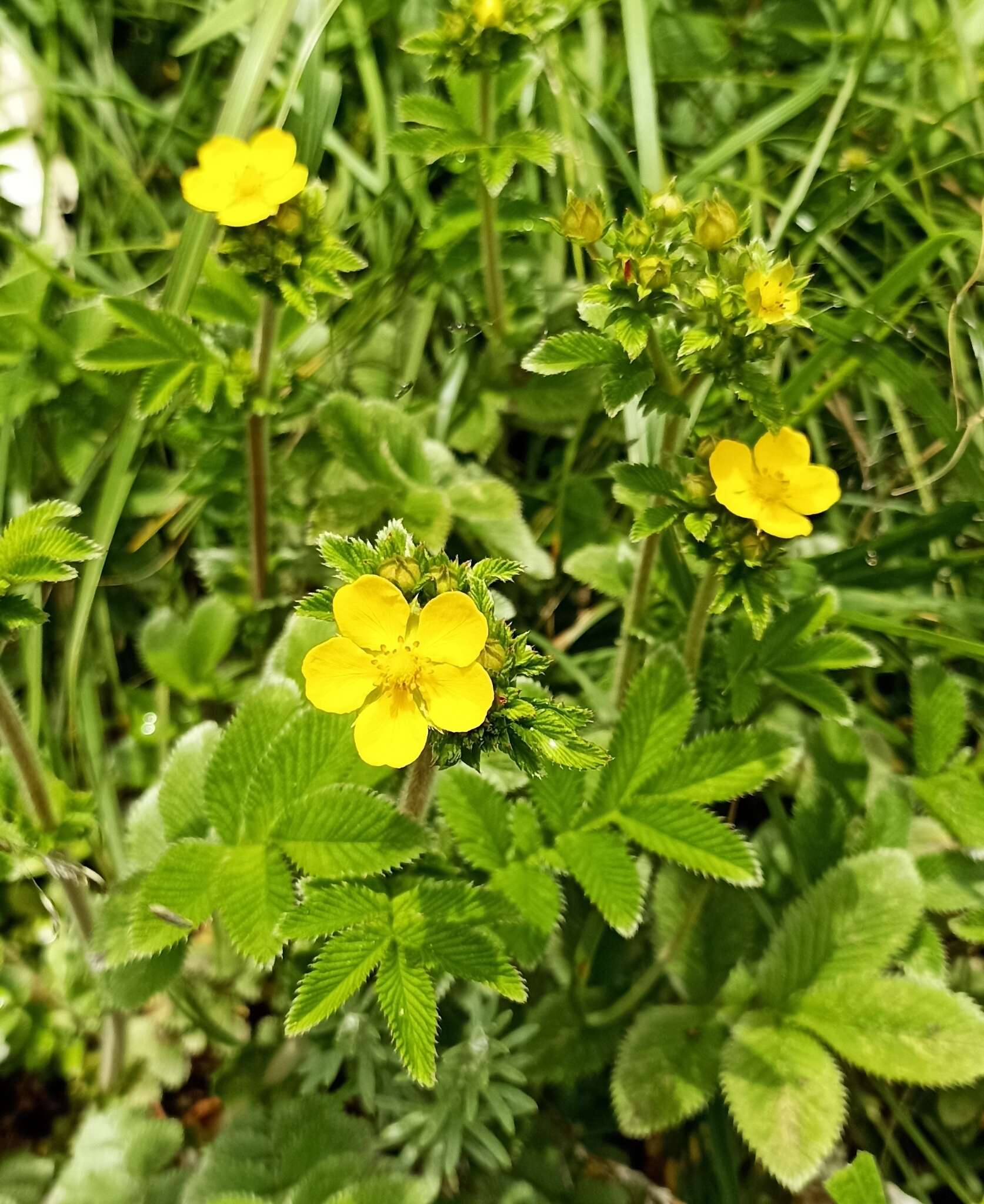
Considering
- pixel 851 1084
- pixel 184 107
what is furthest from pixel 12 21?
pixel 851 1084

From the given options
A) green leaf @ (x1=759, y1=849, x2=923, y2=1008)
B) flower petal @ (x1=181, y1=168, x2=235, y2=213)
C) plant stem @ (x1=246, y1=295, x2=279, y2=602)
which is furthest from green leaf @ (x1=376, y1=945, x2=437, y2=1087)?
flower petal @ (x1=181, y1=168, x2=235, y2=213)

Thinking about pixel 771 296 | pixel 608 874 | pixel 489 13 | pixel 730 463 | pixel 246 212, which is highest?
pixel 489 13

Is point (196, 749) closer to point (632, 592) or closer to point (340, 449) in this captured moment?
point (340, 449)

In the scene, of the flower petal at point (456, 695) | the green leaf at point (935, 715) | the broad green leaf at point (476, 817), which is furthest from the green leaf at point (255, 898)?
the green leaf at point (935, 715)

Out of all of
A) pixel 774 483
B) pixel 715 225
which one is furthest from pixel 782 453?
pixel 715 225

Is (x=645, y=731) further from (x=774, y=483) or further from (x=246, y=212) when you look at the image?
(x=246, y=212)

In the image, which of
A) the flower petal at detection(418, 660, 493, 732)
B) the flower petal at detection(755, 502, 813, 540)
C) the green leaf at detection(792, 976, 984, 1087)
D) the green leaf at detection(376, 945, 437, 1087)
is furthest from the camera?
the green leaf at detection(792, 976, 984, 1087)

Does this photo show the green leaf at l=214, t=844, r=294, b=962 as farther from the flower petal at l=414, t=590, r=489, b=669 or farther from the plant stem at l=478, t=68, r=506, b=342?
the plant stem at l=478, t=68, r=506, b=342
